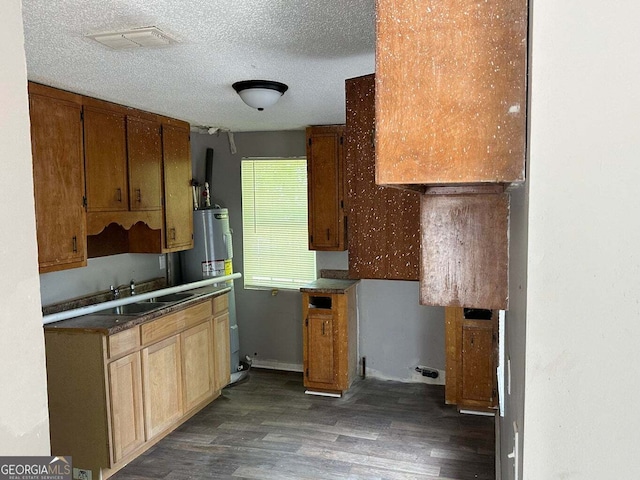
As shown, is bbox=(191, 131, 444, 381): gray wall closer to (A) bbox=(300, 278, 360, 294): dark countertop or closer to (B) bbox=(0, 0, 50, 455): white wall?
(A) bbox=(300, 278, 360, 294): dark countertop

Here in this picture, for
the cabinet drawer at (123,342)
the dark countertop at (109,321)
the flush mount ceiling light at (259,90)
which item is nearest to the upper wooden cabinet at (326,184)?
the dark countertop at (109,321)

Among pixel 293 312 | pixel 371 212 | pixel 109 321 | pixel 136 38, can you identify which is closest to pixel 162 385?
pixel 109 321

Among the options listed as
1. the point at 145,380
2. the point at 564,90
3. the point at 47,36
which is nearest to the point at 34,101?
the point at 47,36

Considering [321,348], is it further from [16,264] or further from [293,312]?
[16,264]

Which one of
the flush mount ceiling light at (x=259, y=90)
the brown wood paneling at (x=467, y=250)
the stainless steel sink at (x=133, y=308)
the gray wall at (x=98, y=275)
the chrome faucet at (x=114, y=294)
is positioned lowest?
the stainless steel sink at (x=133, y=308)

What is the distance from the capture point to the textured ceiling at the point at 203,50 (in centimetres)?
172

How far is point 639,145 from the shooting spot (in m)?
0.78

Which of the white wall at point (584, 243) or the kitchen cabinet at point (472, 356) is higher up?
the white wall at point (584, 243)

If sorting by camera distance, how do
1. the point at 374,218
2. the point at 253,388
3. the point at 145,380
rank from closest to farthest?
the point at 374,218 < the point at 145,380 < the point at 253,388

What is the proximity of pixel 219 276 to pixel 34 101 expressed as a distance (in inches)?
87.0

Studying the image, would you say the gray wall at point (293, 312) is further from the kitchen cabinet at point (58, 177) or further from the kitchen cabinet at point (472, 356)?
the kitchen cabinet at point (58, 177)

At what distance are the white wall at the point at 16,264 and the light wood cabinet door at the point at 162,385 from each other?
8.67ft

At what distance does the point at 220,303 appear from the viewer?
4.29 meters

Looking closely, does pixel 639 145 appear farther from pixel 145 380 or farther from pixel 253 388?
pixel 253 388
